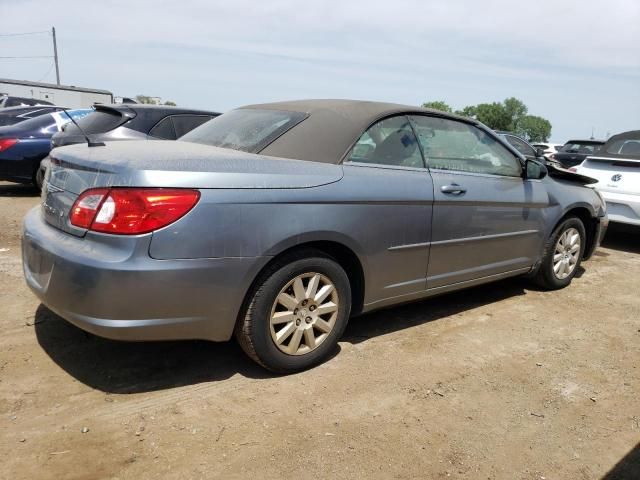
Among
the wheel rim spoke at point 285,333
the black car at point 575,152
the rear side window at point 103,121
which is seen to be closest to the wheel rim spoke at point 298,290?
the wheel rim spoke at point 285,333

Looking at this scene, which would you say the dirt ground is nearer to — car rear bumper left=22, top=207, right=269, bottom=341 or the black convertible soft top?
car rear bumper left=22, top=207, right=269, bottom=341

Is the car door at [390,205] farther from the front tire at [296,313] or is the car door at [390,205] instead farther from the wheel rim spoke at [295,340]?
the wheel rim spoke at [295,340]

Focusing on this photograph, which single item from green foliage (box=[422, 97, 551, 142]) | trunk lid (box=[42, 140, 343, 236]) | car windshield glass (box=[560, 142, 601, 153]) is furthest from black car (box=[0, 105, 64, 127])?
green foliage (box=[422, 97, 551, 142])

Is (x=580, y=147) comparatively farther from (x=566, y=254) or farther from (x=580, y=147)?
(x=566, y=254)

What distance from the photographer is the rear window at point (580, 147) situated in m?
15.7

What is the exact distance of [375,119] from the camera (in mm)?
3490

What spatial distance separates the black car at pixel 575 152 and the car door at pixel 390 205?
12.5 meters

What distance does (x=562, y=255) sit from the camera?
5.02 meters

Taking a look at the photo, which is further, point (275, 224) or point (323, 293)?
point (323, 293)

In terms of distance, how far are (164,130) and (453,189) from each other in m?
4.15

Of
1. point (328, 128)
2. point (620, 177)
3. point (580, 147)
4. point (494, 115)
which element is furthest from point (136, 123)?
point (494, 115)

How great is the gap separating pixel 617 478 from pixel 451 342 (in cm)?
146

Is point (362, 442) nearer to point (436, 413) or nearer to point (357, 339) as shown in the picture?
point (436, 413)

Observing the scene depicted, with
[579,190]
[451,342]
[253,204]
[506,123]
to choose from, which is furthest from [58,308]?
[506,123]
